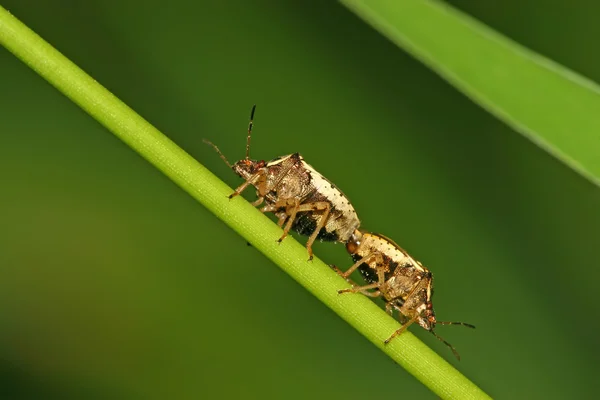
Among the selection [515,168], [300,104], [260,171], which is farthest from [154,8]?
[515,168]

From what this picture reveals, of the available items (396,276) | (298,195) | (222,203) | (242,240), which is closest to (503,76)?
(222,203)

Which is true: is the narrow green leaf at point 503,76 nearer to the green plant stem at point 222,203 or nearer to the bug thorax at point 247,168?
the green plant stem at point 222,203

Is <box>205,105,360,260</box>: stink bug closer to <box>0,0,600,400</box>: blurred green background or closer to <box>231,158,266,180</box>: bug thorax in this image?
<box>231,158,266,180</box>: bug thorax

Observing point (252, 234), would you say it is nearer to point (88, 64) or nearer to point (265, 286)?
point (265, 286)

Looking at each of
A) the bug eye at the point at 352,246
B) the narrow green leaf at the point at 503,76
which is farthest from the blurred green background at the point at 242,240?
the narrow green leaf at the point at 503,76

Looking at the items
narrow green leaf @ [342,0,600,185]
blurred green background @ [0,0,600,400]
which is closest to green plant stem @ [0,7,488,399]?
narrow green leaf @ [342,0,600,185]

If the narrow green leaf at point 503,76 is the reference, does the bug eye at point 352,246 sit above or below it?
above

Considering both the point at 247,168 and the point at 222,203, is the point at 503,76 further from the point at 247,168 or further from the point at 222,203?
the point at 247,168
